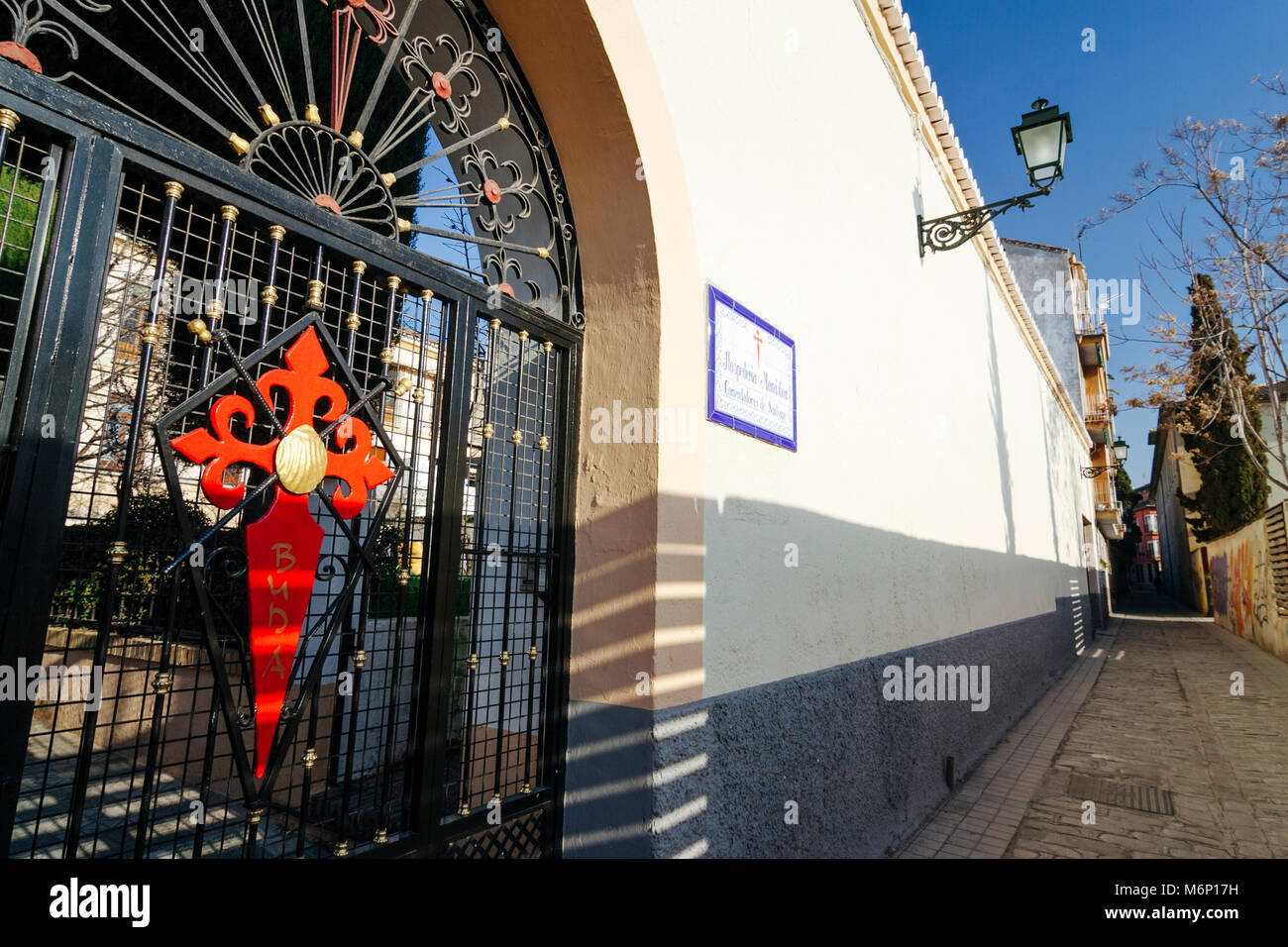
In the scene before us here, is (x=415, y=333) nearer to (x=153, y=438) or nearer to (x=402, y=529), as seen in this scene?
(x=402, y=529)

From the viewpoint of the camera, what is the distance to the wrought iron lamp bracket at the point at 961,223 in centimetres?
539

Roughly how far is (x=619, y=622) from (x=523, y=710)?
51 cm

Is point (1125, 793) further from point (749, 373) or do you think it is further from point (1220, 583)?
point (1220, 583)

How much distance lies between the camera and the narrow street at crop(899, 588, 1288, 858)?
13.9ft

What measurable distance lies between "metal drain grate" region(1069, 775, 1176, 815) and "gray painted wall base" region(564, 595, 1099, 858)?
112 centimetres

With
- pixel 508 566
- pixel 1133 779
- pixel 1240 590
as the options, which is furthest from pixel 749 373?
pixel 1240 590

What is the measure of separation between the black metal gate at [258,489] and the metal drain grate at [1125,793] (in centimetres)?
468

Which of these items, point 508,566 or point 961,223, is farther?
point 961,223

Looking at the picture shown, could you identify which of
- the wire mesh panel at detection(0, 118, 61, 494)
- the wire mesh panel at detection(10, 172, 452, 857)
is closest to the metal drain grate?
the wire mesh panel at detection(10, 172, 452, 857)

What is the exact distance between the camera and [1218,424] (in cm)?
1816

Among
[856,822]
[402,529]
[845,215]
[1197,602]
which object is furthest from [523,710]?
[1197,602]

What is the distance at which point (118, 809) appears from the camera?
444 cm

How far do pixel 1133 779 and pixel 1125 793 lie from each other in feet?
1.63

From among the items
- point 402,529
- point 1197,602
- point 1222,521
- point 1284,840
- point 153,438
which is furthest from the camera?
point 1197,602
